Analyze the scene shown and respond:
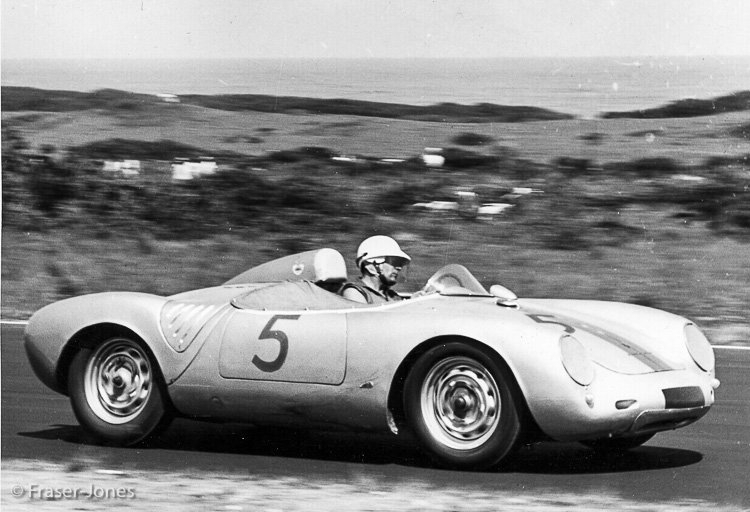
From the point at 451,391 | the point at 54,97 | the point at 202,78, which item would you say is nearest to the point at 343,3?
the point at 202,78

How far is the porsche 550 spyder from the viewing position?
4.76 metres

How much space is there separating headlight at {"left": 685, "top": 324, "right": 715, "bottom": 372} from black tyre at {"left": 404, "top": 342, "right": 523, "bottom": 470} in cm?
119

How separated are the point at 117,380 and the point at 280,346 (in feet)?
3.20

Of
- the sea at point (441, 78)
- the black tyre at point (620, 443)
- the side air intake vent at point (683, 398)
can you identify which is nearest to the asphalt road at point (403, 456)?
the black tyre at point (620, 443)

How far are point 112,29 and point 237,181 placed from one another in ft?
3.88

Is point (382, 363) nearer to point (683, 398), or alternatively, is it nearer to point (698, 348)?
point (683, 398)

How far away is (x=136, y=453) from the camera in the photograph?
548 cm

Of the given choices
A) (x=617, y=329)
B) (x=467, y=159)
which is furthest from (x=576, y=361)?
(x=467, y=159)

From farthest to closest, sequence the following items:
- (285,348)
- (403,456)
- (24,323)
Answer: (24,323), (403,456), (285,348)

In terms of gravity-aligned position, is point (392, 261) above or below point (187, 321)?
above

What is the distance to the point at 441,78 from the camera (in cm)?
639

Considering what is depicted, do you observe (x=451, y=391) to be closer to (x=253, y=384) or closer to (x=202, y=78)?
(x=253, y=384)

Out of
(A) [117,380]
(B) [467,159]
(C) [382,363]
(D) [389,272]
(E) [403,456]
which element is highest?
(B) [467,159]

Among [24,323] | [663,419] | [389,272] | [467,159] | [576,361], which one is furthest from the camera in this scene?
[24,323]
